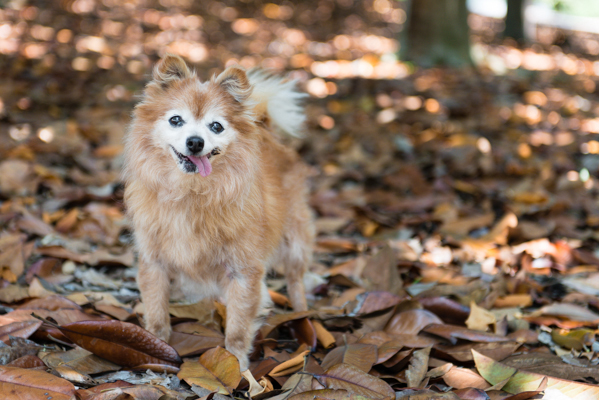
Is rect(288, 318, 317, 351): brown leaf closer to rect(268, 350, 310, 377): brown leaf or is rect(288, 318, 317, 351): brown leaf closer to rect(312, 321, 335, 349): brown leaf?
rect(312, 321, 335, 349): brown leaf

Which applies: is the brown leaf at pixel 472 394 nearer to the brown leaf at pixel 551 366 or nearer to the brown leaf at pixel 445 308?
the brown leaf at pixel 551 366

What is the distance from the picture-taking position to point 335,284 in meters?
3.88

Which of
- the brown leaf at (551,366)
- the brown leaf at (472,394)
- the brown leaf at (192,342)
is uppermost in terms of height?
the brown leaf at (192,342)

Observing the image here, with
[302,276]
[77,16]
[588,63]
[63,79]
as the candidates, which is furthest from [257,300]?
[588,63]

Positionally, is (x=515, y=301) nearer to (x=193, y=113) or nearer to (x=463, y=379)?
(x=463, y=379)

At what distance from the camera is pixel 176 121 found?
2805 millimetres

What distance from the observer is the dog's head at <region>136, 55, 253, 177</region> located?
2.68 metres

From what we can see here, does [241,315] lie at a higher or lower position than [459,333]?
higher

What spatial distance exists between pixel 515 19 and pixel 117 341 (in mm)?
13087

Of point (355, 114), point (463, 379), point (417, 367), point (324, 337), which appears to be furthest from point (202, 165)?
point (355, 114)

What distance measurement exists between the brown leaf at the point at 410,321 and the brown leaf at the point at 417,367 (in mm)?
274

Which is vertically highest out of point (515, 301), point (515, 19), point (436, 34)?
Answer: point (515, 19)

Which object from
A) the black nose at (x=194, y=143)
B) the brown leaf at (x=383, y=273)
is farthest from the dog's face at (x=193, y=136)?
the brown leaf at (x=383, y=273)

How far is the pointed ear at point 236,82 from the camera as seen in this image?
293cm
